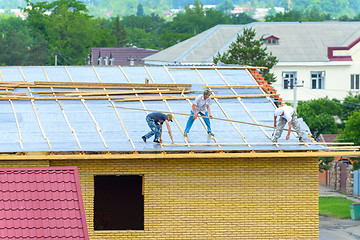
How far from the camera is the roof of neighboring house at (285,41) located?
91312mm

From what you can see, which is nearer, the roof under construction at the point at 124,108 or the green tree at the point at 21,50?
the roof under construction at the point at 124,108

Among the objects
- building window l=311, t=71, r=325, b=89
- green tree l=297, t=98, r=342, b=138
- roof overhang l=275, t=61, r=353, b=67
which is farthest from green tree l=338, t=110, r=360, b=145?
building window l=311, t=71, r=325, b=89

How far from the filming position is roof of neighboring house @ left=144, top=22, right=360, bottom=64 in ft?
300

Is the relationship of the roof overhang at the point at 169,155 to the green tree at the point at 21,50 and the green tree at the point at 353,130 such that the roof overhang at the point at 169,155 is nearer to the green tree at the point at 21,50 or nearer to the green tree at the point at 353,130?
the green tree at the point at 353,130

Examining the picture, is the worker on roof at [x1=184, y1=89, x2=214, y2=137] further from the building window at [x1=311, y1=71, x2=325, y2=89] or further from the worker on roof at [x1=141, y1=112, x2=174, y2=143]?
the building window at [x1=311, y1=71, x2=325, y2=89]

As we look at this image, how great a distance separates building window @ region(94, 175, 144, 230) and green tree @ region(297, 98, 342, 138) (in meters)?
42.2

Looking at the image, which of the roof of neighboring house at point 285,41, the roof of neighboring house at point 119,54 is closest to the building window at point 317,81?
the roof of neighboring house at point 285,41

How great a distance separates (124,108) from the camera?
95.2 ft

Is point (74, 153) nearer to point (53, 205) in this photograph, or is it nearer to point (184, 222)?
point (184, 222)

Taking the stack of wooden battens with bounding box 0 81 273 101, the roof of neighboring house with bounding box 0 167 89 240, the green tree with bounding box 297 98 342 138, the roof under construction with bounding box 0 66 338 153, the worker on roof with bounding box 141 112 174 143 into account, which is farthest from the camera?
the green tree with bounding box 297 98 342 138

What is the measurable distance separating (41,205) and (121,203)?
53.1ft

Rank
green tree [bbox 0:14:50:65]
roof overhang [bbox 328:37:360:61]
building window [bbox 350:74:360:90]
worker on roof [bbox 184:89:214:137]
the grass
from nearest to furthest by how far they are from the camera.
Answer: worker on roof [bbox 184:89:214:137], the grass, roof overhang [bbox 328:37:360:61], building window [bbox 350:74:360:90], green tree [bbox 0:14:50:65]

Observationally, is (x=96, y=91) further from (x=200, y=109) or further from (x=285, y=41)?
(x=285, y=41)

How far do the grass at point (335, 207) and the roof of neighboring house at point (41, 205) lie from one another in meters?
34.4
